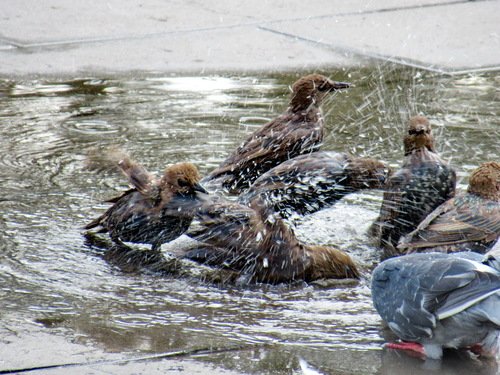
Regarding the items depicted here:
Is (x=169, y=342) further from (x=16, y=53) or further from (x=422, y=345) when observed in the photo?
(x=16, y=53)

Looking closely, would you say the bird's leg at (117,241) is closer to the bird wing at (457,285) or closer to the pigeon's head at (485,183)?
the pigeon's head at (485,183)

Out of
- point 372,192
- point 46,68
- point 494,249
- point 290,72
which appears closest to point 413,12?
point 290,72

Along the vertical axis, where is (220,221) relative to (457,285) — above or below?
below

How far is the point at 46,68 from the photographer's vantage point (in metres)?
10.3

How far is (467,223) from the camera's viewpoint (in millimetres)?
6062

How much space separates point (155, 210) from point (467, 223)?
1814 mm

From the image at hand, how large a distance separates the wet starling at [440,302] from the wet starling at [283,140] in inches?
95.5

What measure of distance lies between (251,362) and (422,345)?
86cm

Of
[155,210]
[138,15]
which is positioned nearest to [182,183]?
[155,210]

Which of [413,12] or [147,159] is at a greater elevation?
[413,12]

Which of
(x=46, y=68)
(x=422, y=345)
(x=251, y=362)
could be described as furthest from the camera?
(x=46, y=68)

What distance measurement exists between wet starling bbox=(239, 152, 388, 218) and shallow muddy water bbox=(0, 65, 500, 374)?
23 centimetres

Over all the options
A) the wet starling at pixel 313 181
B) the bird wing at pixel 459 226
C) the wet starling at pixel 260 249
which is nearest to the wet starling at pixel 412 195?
the wet starling at pixel 313 181

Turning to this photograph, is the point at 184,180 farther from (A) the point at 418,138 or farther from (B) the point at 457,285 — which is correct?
(B) the point at 457,285
